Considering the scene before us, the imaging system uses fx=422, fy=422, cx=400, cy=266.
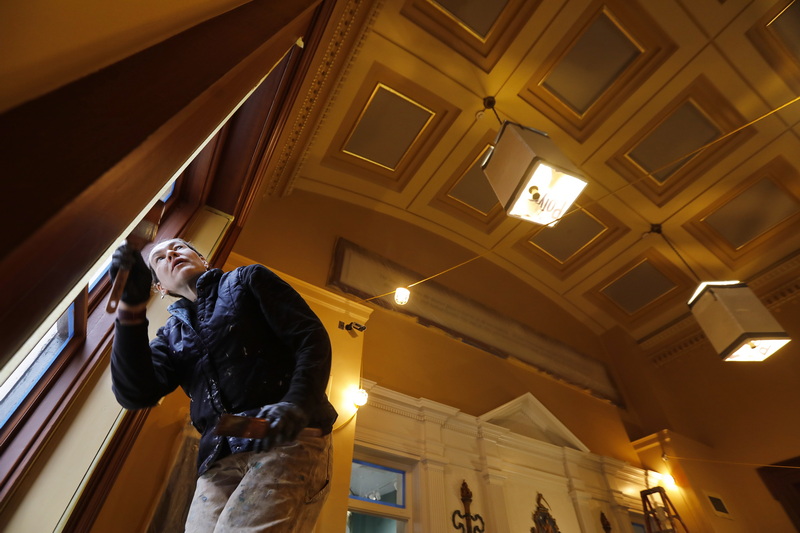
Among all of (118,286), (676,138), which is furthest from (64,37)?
(676,138)

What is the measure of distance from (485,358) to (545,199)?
2.62 m

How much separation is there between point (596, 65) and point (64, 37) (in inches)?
216

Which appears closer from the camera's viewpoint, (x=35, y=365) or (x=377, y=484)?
(x=35, y=365)

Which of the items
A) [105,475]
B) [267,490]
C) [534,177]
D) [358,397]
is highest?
[534,177]

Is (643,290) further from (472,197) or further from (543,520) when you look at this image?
(543,520)

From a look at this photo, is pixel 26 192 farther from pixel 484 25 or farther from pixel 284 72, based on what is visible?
pixel 484 25

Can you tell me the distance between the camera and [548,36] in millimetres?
4605

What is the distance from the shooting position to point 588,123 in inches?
209

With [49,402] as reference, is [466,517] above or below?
above

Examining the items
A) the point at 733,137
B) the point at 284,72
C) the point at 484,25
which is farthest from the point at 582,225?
the point at 284,72

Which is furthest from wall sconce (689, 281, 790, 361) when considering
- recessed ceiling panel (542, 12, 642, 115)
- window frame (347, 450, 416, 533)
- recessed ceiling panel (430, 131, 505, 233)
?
window frame (347, 450, 416, 533)

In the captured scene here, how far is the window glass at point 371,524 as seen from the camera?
10.6ft

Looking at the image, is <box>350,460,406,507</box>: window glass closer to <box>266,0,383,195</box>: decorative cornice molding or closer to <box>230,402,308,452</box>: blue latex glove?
<box>230,402,308,452</box>: blue latex glove

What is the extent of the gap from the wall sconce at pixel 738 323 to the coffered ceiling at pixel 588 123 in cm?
152
